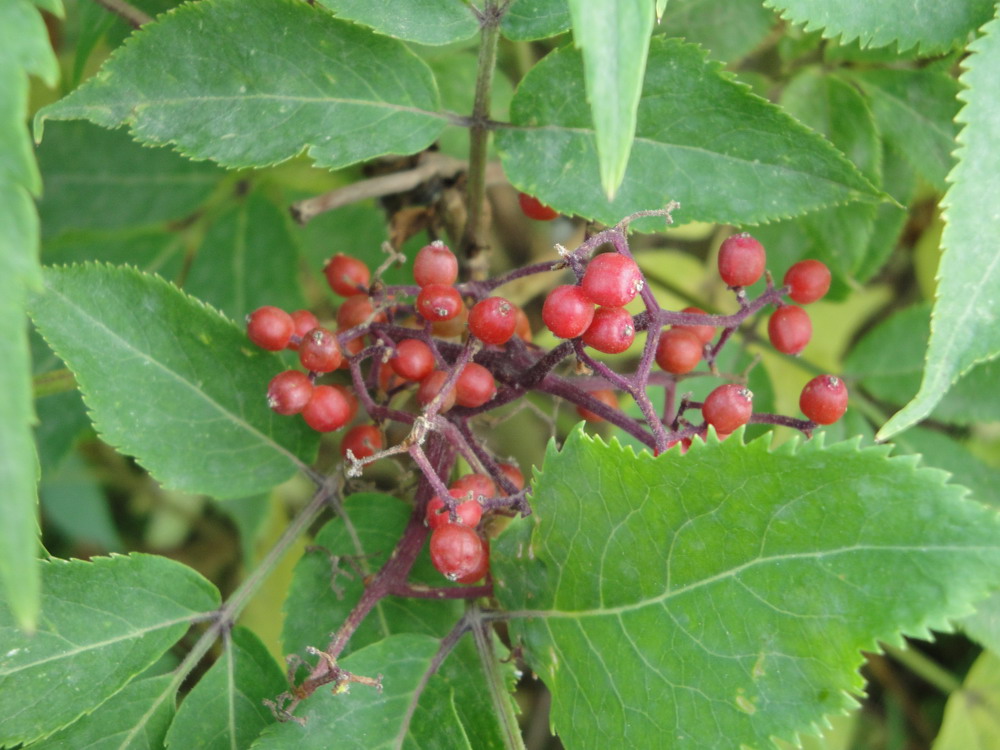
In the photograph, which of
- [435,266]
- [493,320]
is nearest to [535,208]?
[435,266]

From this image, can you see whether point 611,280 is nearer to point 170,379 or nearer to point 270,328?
point 270,328

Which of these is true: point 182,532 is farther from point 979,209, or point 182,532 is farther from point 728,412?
point 979,209

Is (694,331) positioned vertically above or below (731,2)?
below

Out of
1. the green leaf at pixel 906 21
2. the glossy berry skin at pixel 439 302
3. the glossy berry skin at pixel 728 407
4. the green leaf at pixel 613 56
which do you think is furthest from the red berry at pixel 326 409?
the green leaf at pixel 906 21

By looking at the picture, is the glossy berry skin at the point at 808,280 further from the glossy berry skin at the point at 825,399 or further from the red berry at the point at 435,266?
the red berry at the point at 435,266

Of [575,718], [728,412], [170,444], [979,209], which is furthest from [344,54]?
[575,718]

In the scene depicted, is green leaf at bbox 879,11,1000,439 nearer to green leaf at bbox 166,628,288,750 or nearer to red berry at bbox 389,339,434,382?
red berry at bbox 389,339,434,382
